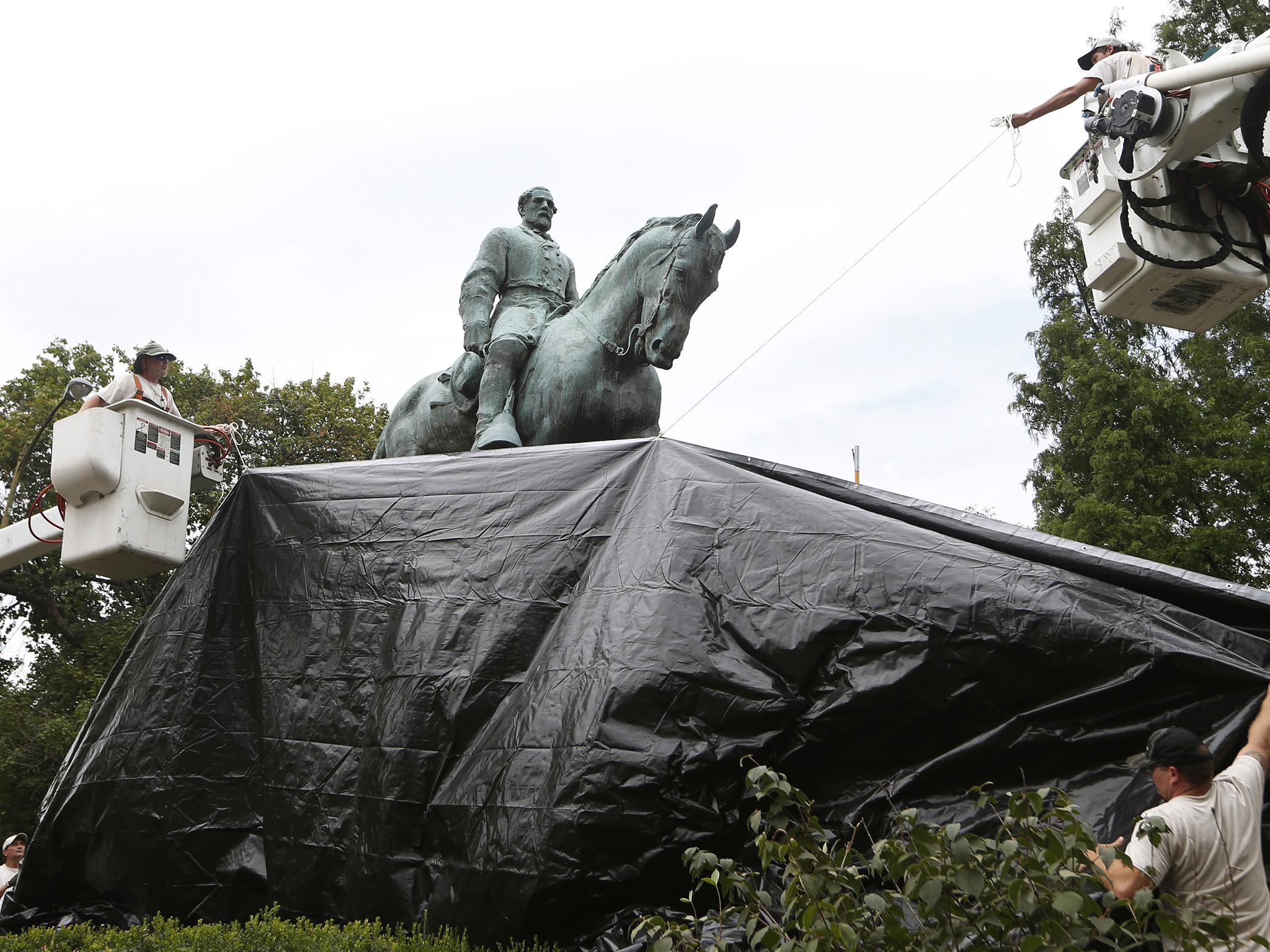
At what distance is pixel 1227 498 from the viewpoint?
1465 centimetres

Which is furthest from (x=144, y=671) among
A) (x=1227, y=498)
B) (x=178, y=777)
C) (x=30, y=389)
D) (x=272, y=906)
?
(x=30, y=389)

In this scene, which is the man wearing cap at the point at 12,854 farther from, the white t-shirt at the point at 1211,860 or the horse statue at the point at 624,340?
the white t-shirt at the point at 1211,860

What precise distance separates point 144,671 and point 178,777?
1.66 feet

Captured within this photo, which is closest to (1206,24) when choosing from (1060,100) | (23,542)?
(1060,100)

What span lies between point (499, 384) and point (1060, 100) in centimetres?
342

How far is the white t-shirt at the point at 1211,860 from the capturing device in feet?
8.39

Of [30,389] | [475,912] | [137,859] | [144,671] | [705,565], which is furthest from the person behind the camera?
[30,389]

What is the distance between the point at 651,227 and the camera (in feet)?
21.4

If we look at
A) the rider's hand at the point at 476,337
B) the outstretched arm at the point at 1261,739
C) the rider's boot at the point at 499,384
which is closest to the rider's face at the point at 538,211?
the rider's hand at the point at 476,337

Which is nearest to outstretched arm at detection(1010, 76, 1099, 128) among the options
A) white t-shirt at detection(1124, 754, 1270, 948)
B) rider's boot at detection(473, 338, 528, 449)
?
rider's boot at detection(473, 338, 528, 449)

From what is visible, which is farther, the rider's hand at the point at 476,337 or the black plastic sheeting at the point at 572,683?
the rider's hand at the point at 476,337

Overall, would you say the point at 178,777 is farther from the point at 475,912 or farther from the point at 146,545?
the point at 146,545

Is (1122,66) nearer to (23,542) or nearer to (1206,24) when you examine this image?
(23,542)

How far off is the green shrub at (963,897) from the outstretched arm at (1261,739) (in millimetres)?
589
